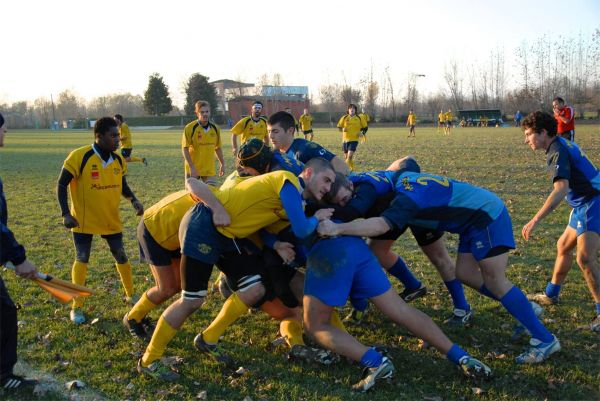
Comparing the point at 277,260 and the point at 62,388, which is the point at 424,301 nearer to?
the point at 277,260

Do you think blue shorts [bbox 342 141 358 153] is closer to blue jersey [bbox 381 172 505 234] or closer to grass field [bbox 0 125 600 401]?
grass field [bbox 0 125 600 401]

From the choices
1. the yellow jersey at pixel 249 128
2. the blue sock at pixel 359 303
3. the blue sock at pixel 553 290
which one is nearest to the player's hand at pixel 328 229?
the blue sock at pixel 359 303

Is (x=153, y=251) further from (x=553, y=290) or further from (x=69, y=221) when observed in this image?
(x=553, y=290)

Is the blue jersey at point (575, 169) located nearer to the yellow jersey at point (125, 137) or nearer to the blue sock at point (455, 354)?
the blue sock at point (455, 354)

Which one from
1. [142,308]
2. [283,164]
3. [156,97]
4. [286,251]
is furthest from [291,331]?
[156,97]

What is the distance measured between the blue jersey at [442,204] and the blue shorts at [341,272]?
13.9 inches

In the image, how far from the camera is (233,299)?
426 centimetres

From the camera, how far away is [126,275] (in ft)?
18.4

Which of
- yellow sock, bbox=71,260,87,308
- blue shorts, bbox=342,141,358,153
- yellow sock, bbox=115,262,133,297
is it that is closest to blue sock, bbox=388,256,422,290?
yellow sock, bbox=115,262,133,297

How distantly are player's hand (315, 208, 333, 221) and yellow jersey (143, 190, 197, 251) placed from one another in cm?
115

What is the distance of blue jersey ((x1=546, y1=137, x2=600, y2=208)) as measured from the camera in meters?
4.75

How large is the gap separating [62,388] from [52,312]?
1.80 m

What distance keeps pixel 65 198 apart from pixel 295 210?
9.24ft

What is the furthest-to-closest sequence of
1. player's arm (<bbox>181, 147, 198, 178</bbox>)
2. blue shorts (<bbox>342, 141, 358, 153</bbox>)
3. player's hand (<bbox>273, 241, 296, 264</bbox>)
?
blue shorts (<bbox>342, 141, 358, 153</bbox>), player's arm (<bbox>181, 147, 198, 178</bbox>), player's hand (<bbox>273, 241, 296, 264</bbox>)
